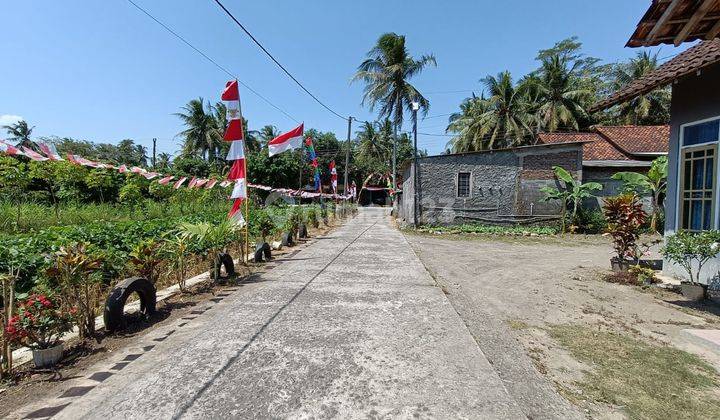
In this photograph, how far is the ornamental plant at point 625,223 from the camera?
7699 millimetres

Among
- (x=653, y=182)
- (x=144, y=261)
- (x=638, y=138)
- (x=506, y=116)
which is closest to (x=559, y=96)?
(x=506, y=116)

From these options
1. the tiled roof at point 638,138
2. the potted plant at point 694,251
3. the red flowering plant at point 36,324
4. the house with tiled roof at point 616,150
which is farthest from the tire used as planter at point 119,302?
the tiled roof at point 638,138

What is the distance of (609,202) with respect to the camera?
8.21 m

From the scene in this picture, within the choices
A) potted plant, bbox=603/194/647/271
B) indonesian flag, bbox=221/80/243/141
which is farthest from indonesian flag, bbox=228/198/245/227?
potted plant, bbox=603/194/647/271

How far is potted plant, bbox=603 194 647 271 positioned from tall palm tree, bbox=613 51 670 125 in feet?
86.6

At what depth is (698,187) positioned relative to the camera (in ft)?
21.7

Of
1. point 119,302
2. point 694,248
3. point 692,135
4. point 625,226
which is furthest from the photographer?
point 625,226

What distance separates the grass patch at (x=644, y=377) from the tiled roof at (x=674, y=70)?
4.58 meters

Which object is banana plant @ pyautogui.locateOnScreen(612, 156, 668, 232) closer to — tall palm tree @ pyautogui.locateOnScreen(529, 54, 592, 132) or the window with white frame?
the window with white frame

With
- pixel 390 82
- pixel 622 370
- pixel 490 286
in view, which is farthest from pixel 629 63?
pixel 622 370

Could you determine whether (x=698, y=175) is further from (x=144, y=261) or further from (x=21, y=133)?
(x=21, y=133)

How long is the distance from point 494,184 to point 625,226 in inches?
369

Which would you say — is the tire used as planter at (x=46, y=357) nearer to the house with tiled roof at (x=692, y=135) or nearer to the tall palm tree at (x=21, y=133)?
the house with tiled roof at (x=692, y=135)

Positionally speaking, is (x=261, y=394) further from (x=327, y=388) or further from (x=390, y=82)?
(x=390, y=82)
